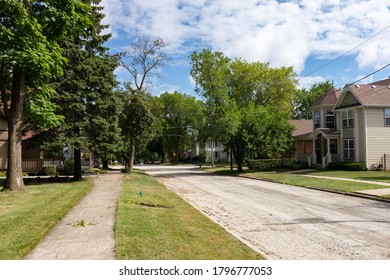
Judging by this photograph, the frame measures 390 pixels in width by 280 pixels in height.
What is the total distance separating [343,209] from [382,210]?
134 cm

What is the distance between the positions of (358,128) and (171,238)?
28.4 m

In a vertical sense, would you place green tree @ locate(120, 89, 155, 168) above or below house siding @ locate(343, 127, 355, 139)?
above

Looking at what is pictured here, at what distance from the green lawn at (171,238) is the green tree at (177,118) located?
235 feet

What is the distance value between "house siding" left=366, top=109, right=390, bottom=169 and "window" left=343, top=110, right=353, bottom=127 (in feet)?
6.46

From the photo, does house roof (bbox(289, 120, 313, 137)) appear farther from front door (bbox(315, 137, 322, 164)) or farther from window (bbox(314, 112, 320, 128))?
front door (bbox(315, 137, 322, 164))

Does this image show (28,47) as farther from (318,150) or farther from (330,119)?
(318,150)

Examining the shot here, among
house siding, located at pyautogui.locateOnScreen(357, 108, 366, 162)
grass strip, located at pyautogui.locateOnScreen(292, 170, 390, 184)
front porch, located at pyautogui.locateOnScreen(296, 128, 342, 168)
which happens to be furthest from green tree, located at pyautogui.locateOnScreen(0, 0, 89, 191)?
front porch, located at pyautogui.locateOnScreen(296, 128, 342, 168)

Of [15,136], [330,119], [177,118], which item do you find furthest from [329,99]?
[177,118]

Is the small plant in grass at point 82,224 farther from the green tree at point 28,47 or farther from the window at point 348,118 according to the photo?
the window at point 348,118

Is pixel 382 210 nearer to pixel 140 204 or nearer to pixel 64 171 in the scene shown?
pixel 140 204

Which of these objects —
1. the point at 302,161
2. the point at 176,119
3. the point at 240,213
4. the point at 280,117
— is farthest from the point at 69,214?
the point at 176,119

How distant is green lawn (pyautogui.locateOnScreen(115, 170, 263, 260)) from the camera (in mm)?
6266

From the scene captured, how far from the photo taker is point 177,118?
84750 mm
